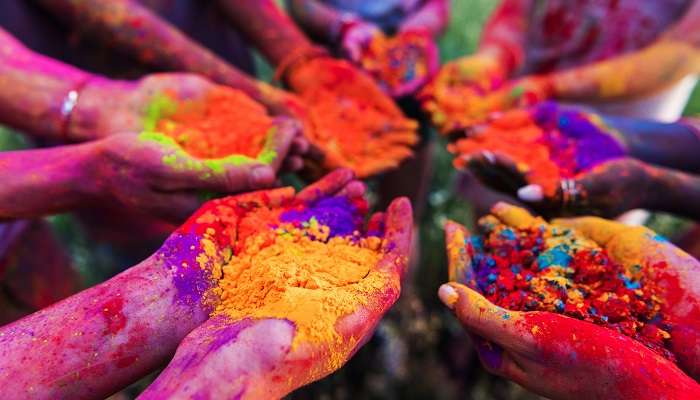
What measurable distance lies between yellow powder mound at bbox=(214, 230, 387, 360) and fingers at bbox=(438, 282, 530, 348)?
0.14m

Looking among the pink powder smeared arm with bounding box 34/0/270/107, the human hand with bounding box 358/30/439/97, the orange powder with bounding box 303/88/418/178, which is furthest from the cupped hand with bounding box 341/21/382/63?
the pink powder smeared arm with bounding box 34/0/270/107

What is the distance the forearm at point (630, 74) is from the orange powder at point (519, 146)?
44cm

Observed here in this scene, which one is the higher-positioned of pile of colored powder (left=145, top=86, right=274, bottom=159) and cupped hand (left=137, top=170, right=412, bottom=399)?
pile of colored powder (left=145, top=86, right=274, bottom=159)

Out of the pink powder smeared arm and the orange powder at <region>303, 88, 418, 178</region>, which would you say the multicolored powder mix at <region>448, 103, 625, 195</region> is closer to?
the orange powder at <region>303, 88, 418, 178</region>

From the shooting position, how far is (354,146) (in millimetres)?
1534

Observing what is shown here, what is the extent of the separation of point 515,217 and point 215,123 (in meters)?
0.82

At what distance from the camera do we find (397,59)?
198 centimetres

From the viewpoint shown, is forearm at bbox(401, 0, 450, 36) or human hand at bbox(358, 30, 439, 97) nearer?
human hand at bbox(358, 30, 439, 97)

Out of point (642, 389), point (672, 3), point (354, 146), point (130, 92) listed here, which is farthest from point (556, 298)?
point (672, 3)

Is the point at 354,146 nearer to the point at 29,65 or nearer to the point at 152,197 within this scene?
the point at 152,197

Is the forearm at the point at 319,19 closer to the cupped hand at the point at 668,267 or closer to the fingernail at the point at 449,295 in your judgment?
the cupped hand at the point at 668,267

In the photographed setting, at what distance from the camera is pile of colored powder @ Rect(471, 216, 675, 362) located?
861 mm

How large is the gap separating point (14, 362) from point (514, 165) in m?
1.12

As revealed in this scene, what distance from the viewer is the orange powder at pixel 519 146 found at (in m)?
1.24
